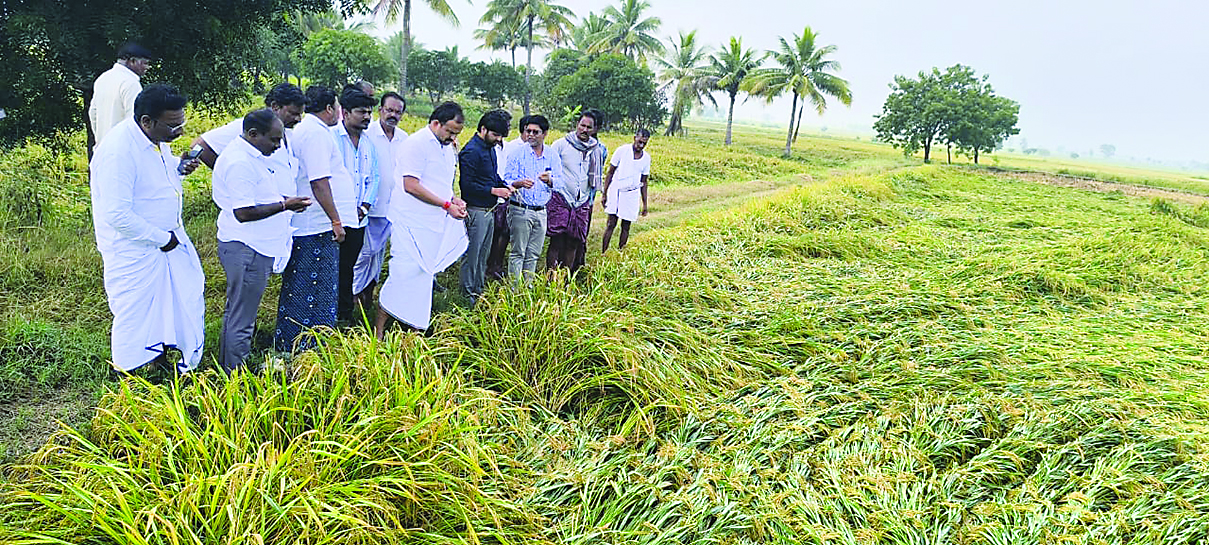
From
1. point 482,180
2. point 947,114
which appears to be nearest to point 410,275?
point 482,180

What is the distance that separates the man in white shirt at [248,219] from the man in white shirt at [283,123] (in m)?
0.17

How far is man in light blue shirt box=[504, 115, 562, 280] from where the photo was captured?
4.53 meters

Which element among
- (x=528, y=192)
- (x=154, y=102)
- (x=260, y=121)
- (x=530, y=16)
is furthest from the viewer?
(x=530, y=16)

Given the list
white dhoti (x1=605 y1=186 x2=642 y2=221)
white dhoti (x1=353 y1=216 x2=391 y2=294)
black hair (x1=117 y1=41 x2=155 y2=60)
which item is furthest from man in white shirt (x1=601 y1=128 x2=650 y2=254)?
black hair (x1=117 y1=41 x2=155 y2=60)

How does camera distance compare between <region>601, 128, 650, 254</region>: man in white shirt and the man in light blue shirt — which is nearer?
the man in light blue shirt

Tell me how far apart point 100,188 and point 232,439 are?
1322 mm

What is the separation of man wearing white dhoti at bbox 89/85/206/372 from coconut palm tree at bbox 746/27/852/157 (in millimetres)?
26760

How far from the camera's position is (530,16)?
32.0 meters

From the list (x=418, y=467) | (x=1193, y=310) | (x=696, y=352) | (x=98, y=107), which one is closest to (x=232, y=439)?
(x=418, y=467)

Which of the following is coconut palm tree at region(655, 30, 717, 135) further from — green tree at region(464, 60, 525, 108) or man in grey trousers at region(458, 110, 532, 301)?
man in grey trousers at region(458, 110, 532, 301)

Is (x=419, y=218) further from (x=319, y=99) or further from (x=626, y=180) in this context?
(x=626, y=180)

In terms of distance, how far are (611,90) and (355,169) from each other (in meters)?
25.7

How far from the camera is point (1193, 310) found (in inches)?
207

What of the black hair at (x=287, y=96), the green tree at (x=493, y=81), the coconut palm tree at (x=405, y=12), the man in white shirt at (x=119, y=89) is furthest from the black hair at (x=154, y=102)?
the green tree at (x=493, y=81)
